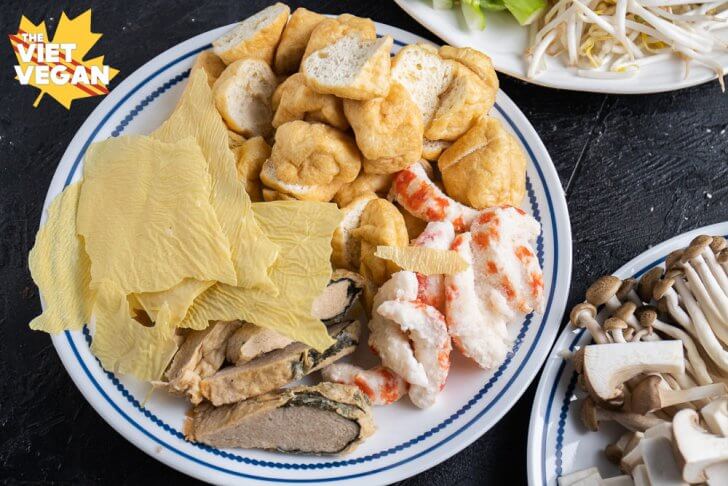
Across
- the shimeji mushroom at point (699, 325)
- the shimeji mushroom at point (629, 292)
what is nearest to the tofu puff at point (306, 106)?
the shimeji mushroom at point (629, 292)

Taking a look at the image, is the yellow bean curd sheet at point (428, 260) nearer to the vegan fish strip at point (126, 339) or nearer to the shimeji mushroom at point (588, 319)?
the shimeji mushroom at point (588, 319)

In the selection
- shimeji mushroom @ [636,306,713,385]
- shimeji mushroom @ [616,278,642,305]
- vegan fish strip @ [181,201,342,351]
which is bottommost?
shimeji mushroom @ [636,306,713,385]

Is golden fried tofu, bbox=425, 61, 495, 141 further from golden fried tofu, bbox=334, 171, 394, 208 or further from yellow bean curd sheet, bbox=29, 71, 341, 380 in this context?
yellow bean curd sheet, bbox=29, 71, 341, 380

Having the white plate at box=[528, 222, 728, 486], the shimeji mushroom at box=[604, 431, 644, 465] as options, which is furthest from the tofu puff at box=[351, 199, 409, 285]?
the shimeji mushroom at box=[604, 431, 644, 465]

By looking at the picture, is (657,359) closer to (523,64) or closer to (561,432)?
(561,432)

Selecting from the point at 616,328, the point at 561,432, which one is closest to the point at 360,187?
the point at 616,328
